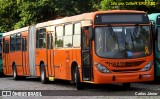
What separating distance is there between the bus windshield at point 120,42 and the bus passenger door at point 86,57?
56cm

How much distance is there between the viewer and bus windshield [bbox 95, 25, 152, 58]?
56.3ft

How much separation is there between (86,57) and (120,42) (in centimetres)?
140

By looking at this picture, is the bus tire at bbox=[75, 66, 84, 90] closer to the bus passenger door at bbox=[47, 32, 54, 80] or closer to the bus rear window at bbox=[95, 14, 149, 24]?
the bus rear window at bbox=[95, 14, 149, 24]

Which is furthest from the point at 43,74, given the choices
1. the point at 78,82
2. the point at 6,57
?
the point at 6,57

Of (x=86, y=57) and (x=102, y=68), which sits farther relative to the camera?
(x=86, y=57)

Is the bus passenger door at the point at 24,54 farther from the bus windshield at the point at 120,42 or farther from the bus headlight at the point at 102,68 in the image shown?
the bus headlight at the point at 102,68

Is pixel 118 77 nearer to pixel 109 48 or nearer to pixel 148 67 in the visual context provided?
pixel 109 48

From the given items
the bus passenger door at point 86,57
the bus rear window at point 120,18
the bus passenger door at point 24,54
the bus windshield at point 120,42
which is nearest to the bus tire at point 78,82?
the bus passenger door at point 86,57

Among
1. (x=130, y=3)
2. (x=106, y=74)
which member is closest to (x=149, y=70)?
(x=106, y=74)

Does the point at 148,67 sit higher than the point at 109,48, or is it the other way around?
the point at 109,48

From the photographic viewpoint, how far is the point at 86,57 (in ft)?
58.4

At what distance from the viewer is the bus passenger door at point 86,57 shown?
1759 centimetres

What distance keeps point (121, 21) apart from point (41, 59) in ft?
24.7

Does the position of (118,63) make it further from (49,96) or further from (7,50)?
(7,50)
